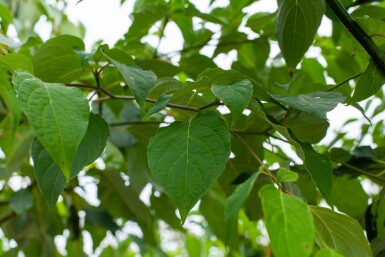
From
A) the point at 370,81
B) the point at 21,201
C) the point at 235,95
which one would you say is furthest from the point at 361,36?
the point at 21,201

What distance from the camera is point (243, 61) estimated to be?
2.89 feet

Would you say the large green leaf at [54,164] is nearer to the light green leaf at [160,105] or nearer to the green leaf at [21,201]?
the light green leaf at [160,105]

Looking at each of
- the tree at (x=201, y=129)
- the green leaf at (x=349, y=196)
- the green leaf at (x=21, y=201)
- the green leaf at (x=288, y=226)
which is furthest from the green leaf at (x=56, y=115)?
the green leaf at (x=21, y=201)

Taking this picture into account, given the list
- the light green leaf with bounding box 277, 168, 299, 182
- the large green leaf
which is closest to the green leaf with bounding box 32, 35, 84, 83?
the large green leaf

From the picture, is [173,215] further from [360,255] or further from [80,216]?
[360,255]

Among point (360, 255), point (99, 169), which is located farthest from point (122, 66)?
point (99, 169)

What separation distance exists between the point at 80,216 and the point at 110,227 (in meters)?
0.11

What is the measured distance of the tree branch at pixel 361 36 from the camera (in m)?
0.48

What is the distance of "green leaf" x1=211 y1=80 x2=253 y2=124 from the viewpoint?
1.34 feet

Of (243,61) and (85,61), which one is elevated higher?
(85,61)

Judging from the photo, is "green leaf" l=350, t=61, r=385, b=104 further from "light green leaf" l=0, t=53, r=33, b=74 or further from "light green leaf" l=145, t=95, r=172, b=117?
"light green leaf" l=0, t=53, r=33, b=74

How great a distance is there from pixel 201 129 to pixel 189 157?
0.03 m

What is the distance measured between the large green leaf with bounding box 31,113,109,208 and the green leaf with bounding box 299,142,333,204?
0.16 meters

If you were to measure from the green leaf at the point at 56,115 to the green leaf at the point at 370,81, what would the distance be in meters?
0.24
